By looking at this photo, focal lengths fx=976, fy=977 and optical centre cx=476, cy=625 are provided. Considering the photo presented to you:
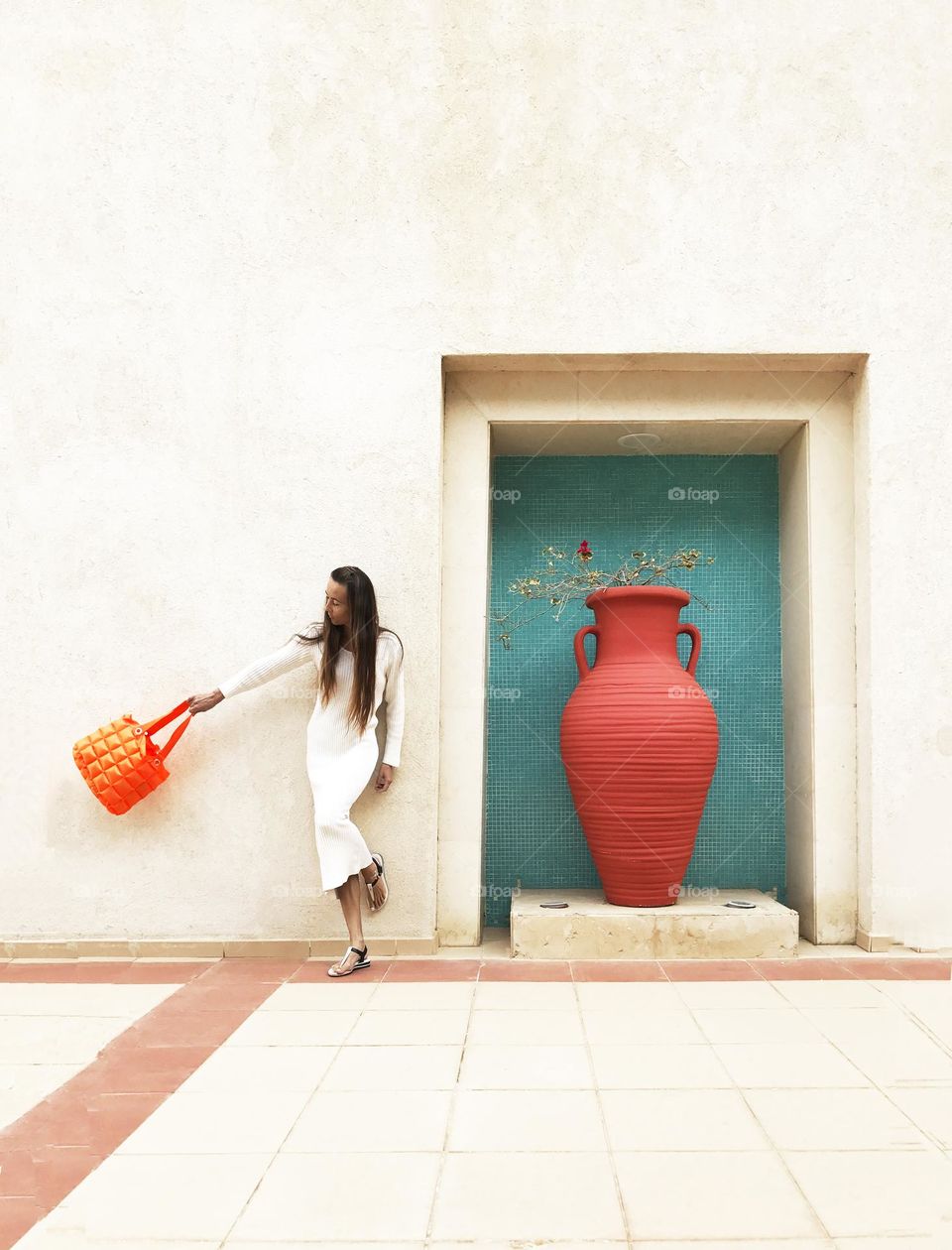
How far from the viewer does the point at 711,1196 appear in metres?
1.86

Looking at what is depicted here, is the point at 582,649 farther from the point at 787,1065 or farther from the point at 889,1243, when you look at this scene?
the point at 889,1243

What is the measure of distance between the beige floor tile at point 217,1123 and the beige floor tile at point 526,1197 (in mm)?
445

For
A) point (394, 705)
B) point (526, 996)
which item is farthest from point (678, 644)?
point (526, 996)

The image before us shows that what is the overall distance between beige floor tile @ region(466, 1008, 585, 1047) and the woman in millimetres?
771

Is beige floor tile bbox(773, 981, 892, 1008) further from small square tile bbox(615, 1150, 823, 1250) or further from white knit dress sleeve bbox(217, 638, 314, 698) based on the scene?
white knit dress sleeve bbox(217, 638, 314, 698)

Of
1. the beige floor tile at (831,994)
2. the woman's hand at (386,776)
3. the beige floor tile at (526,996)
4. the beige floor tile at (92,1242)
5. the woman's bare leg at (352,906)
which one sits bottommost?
the beige floor tile at (526,996)

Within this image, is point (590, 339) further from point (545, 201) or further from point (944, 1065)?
point (944, 1065)

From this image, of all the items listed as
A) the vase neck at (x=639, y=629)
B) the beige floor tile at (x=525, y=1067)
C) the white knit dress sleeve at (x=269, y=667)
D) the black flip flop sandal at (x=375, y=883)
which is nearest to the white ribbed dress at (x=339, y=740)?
the white knit dress sleeve at (x=269, y=667)

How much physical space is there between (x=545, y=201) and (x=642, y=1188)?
3558mm

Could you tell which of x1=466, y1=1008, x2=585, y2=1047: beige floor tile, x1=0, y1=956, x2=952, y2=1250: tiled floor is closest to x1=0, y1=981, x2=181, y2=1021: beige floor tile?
x1=0, y1=956, x2=952, y2=1250: tiled floor

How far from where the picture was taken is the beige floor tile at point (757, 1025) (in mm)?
2818

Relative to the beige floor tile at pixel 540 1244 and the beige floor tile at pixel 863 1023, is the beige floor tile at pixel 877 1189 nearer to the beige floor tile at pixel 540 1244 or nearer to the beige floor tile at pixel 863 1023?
the beige floor tile at pixel 540 1244

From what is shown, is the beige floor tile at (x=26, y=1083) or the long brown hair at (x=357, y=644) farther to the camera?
the long brown hair at (x=357, y=644)

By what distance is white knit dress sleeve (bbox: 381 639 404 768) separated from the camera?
3.79 meters
